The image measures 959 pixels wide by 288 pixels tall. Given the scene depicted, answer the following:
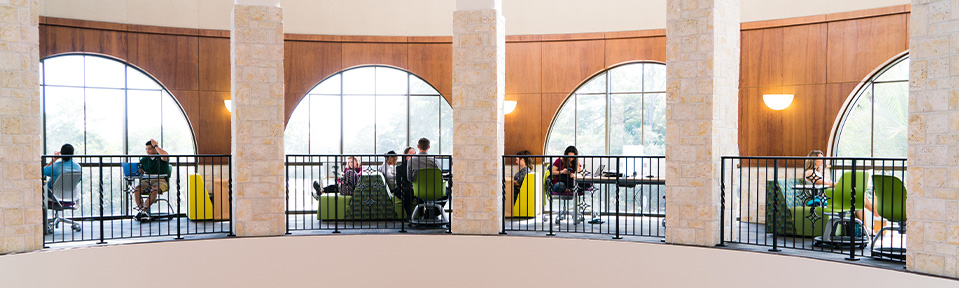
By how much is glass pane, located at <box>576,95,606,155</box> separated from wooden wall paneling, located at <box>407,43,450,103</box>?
243 centimetres

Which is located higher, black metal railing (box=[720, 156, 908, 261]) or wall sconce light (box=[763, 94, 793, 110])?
wall sconce light (box=[763, 94, 793, 110])

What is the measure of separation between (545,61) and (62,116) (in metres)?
8.24

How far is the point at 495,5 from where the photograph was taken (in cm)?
758

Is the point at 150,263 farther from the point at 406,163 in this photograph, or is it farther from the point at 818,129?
the point at 818,129

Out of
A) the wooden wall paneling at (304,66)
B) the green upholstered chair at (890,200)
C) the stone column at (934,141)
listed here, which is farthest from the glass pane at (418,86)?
the stone column at (934,141)

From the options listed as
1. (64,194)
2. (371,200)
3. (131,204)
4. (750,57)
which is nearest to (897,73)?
(750,57)

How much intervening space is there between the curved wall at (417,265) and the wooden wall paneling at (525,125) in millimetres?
4316

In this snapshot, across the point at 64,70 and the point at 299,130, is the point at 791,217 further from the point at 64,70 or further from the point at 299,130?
the point at 64,70

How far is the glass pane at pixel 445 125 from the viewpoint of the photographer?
39.1 ft

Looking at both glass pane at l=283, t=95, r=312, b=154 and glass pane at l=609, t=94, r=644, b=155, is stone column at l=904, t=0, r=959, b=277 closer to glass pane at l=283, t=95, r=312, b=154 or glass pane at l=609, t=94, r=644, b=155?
glass pane at l=609, t=94, r=644, b=155

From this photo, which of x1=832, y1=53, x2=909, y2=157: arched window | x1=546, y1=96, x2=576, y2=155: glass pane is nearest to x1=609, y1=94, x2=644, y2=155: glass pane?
x1=546, y1=96, x2=576, y2=155: glass pane

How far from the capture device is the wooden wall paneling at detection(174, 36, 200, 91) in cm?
1063

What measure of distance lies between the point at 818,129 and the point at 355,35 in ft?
25.7

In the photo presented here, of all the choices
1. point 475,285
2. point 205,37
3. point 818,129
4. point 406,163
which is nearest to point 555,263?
point 475,285
